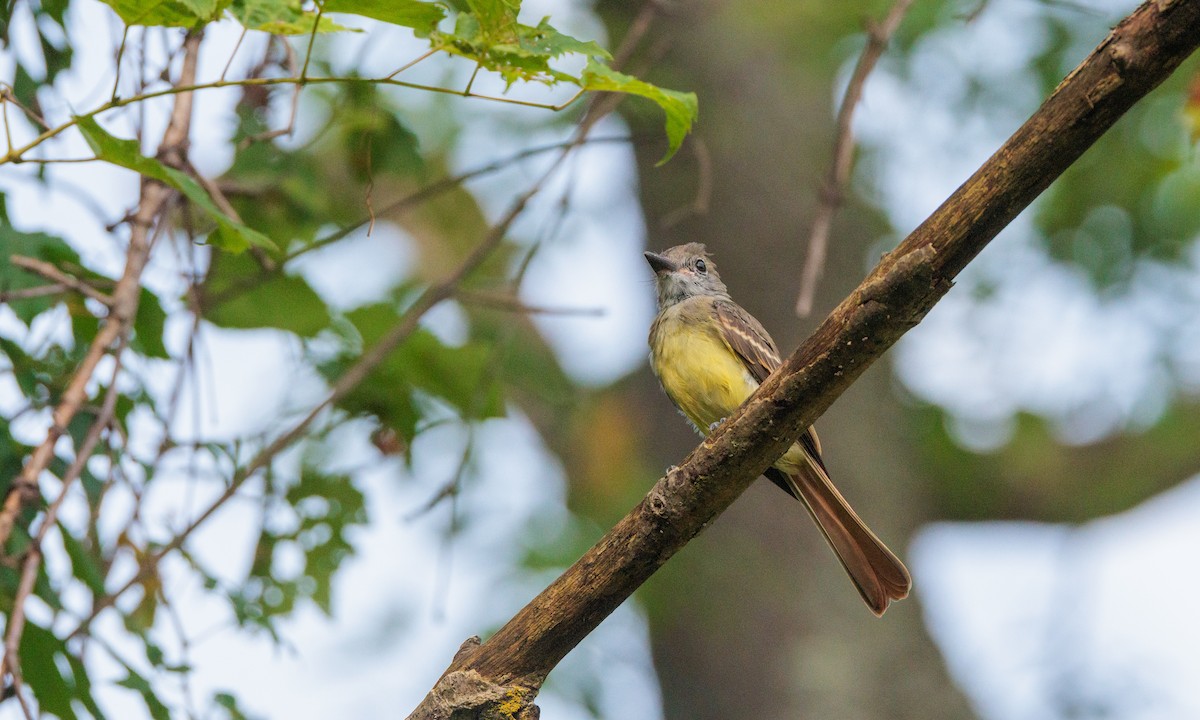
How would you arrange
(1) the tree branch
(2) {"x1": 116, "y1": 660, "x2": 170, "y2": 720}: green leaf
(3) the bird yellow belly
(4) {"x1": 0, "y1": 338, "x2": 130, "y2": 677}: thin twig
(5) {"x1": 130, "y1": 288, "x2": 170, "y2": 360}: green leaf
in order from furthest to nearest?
(3) the bird yellow belly
(5) {"x1": 130, "y1": 288, "x2": 170, "y2": 360}: green leaf
(2) {"x1": 116, "y1": 660, "x2": 170, "y2": 720}: green leaf
(1) the tree branch
(4) {"x1": 0, "y1": 338, "x2": 130, "y2": 677}: thin twig

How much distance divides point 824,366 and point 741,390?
223 cm

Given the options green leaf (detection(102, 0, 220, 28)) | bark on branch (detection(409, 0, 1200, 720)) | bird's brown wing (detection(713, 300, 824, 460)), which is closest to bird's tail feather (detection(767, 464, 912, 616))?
bird's brown wing (detection(713, 300, 824, 460))

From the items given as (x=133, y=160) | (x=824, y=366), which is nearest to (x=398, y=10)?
(x=133, y=160)

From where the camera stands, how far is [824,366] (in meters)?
2.45

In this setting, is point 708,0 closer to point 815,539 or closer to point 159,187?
point 815,539

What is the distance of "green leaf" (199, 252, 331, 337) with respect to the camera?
4.18 m

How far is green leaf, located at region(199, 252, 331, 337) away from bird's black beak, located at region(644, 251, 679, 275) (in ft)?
5.38

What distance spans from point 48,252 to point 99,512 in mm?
769

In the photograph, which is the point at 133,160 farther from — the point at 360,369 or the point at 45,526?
the point at 360,369

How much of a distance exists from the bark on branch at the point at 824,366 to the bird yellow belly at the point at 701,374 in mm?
1982

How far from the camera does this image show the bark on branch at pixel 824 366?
2.13 meters

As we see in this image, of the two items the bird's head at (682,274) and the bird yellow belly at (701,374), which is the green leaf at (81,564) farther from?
the bird's head at (682,274)

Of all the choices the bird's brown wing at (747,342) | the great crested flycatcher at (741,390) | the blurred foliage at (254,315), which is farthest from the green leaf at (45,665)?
the bird's brown wing at (747,342)

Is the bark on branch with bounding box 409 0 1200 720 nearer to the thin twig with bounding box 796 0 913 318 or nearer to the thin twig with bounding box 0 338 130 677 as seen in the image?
the thin twig with bounding box 0 338 130 677
